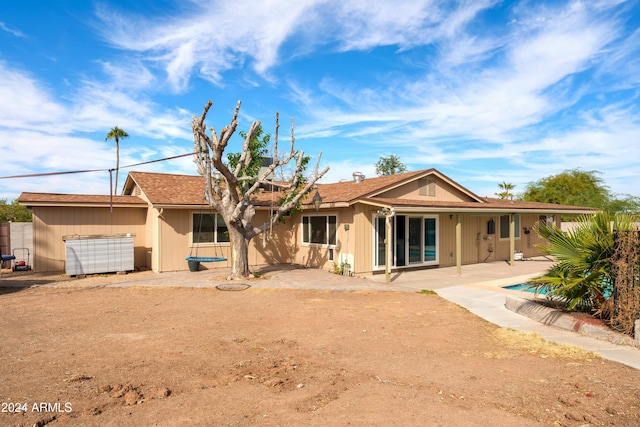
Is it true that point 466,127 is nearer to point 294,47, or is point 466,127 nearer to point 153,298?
point 294,47

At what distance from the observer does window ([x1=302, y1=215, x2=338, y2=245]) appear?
13.9 meters

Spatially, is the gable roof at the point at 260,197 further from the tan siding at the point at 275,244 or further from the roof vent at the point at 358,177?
the tan siding at the point at 275,244

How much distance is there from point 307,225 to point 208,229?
3814mm

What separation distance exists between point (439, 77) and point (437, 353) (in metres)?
14.6

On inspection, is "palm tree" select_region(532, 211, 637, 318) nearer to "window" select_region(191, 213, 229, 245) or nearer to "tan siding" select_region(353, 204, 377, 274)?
"tan siding" select_region(353, 204, 377, 274)

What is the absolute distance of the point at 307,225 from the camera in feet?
50.1

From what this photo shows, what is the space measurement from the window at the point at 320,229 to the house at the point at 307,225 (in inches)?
1.5

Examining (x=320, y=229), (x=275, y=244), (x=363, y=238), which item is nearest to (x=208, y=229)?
(x=275, y=244)

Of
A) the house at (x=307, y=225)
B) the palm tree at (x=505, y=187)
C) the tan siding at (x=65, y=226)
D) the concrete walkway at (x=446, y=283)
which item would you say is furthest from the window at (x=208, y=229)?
the palm tree at (x=505, y=187)

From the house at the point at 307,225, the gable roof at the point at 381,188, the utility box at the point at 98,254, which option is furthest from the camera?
the house at the point at 307,225

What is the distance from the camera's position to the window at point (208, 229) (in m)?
14.2

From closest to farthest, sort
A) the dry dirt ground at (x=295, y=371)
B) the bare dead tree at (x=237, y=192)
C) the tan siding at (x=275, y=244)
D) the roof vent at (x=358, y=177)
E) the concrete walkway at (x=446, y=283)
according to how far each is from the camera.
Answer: the dry dirt ground at (x=295, y=371), the concrete walkway at (x=446, y=283), the bare dead tree at (x=237, y=192), the tan siding at (x=275, y=244), the roof vent at (x=358, y=177)

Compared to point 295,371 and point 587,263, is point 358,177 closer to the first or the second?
point 587,263

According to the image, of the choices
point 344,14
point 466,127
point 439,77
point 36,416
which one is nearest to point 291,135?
point 344,14
